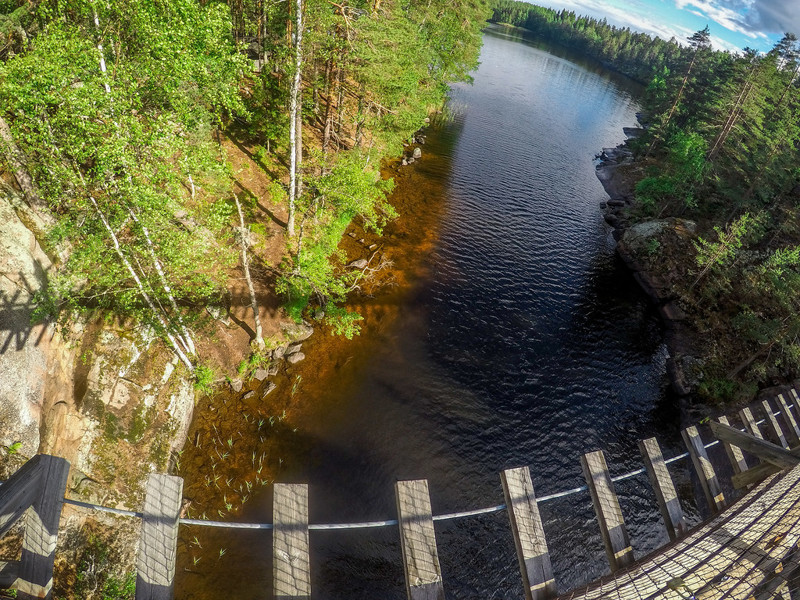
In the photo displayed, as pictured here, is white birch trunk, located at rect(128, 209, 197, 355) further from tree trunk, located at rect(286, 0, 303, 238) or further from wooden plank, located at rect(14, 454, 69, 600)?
wooden plank, located at rect(14, 454, 69, 600)

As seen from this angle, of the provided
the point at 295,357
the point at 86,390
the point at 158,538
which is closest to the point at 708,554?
the point at 158,538

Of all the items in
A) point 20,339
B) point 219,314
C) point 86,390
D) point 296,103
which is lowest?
point 86,390

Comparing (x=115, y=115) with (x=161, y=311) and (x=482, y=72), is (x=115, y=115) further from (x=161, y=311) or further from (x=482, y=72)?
(x=482, y=72)

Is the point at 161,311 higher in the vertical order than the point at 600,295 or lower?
higher

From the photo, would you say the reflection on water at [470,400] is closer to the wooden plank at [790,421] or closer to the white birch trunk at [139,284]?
the white birch trunk at [139,284]

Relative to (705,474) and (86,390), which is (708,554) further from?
(86,390)

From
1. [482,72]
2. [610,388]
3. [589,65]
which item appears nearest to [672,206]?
[610,388]
